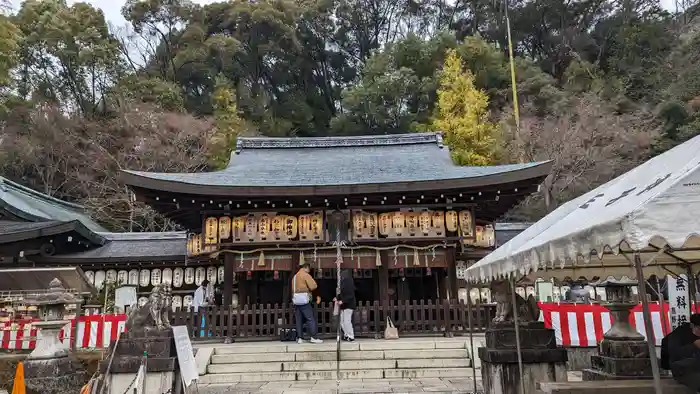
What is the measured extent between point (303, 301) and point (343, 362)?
1.81m

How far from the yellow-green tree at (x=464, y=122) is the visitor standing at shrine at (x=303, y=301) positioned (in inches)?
671

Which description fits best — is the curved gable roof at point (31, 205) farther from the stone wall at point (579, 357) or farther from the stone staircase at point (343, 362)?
the stone wall at point (579, 357)

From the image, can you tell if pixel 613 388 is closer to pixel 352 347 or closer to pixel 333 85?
pixel 352 347

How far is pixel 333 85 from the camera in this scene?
44.8 meters

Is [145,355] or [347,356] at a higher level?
[145,355]

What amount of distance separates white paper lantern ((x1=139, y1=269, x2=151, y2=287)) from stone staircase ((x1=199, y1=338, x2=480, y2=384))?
23.8 feet

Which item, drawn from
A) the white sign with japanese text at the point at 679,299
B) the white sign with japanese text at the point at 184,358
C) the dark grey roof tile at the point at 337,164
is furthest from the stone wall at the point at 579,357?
the white sign with japanese text at the point at 184,358

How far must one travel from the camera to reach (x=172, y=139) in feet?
89.2

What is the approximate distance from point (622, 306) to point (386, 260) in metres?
6.48

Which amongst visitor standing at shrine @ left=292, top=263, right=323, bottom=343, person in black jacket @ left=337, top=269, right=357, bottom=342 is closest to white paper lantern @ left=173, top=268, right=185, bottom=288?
visitor standing at shrine @ left=292, top=263, right=323, bottom=343

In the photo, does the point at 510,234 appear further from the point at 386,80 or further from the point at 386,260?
the point at 386,80

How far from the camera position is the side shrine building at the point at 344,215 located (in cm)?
1211

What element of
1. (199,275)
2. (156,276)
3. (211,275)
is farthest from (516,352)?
(156,276)

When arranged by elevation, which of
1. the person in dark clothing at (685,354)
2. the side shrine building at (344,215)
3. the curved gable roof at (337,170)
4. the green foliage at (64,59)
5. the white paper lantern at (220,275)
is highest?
the green foliage at (64,59)
